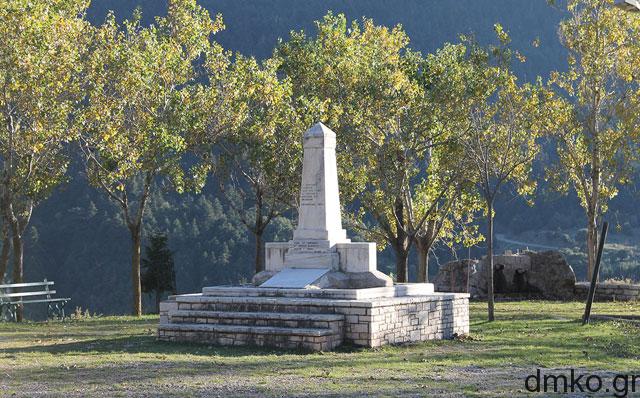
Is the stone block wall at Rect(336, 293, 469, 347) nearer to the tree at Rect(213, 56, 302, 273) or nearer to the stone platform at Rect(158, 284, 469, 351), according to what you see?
the stone platform at Rect(158, 284, 469, 351)

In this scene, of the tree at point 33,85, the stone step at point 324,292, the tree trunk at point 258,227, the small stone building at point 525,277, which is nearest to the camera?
the stone step at point 324,292

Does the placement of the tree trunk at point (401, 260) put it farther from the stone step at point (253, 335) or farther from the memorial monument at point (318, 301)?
the stone step at point (253, 335)

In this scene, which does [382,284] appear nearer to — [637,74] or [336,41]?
[336,41]

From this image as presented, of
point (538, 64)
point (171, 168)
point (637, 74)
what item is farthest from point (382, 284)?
point (538, 64)

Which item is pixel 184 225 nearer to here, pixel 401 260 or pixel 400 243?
pixel 400 243

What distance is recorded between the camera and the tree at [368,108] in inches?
1080

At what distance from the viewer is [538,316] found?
72.6ft

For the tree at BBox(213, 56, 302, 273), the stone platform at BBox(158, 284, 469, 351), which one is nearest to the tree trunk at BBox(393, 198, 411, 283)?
the tree at BBox(213, 56, 302, 273)

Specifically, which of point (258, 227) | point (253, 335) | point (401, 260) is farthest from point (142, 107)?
point (253, 335)

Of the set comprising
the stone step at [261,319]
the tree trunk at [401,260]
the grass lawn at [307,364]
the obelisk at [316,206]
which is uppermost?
the obelisk at [316,206]

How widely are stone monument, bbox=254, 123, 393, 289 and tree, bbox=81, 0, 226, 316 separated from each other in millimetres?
7476

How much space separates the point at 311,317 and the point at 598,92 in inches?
729

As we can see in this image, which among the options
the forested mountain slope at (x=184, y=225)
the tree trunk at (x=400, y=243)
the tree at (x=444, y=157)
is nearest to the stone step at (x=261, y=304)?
the tree at (x=444, y=157)

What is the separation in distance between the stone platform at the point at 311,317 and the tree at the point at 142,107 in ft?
27.9
